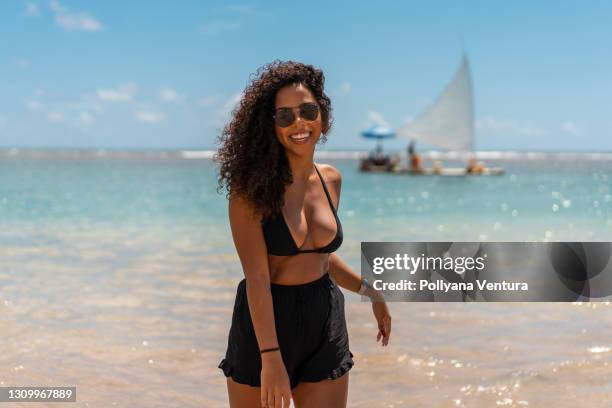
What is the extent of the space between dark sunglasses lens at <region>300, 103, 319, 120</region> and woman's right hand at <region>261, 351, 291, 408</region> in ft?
2.22

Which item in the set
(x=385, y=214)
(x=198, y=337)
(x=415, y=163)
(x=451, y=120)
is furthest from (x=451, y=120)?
(x=198, y=337)

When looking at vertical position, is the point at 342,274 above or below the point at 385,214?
above

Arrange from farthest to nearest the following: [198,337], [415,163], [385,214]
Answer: [415,163], [385,214], [198,337]

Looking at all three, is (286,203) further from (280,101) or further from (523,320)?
(523,320)

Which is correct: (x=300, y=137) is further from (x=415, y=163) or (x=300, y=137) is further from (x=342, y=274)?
(x=415, y=163)

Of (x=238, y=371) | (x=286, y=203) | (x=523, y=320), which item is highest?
(x=286, y=203)

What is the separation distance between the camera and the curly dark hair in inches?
81.3

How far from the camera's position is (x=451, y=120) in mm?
42844

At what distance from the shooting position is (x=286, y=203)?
84.6 inches

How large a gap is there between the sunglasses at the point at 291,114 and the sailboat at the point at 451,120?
1590 inches

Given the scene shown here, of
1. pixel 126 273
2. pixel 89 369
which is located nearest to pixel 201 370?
pixel 89 369

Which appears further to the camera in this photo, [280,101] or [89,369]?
[89,369]

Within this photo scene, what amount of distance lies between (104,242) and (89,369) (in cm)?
651

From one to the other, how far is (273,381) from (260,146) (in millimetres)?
660
